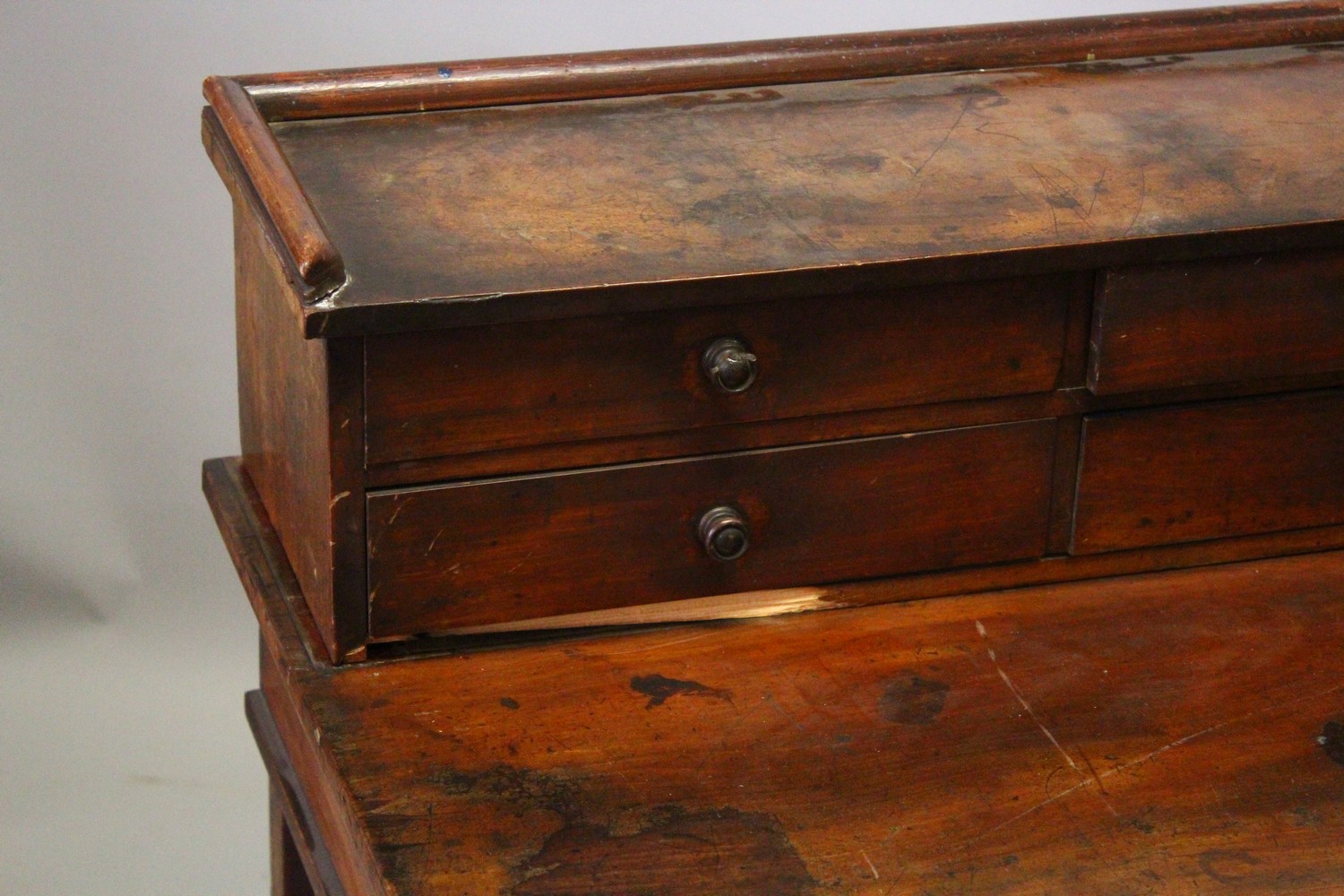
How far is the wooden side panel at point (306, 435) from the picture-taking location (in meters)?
1.61

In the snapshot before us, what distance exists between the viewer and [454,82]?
1.90 meters

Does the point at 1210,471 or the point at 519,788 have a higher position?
the point at 1210,471

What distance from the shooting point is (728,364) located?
5.50 ft


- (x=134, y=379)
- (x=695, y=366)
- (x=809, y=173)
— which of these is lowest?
(x=134, y=379)

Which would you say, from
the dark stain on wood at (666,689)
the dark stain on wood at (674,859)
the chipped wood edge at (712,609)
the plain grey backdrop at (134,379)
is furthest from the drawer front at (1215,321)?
the plain grey backdrop at (134,379)

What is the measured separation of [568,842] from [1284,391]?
834 mm

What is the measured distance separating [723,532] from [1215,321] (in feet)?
1.58

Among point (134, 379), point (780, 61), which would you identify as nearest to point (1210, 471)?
point (780, 61)

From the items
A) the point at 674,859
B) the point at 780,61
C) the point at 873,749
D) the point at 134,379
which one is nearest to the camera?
the point at 674,859

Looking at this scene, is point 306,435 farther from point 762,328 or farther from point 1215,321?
point 1215,321

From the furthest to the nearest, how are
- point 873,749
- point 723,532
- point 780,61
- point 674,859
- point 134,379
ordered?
point 134,379 → point 780,61 → point 723,532 → point 873,749 → point 674,859

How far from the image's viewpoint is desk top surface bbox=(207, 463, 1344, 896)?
1502mm

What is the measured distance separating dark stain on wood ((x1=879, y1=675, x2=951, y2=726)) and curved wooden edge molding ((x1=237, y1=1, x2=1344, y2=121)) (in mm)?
634

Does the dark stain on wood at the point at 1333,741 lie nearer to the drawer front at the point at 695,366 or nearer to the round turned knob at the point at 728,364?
the drawer front at the point at 695,366
